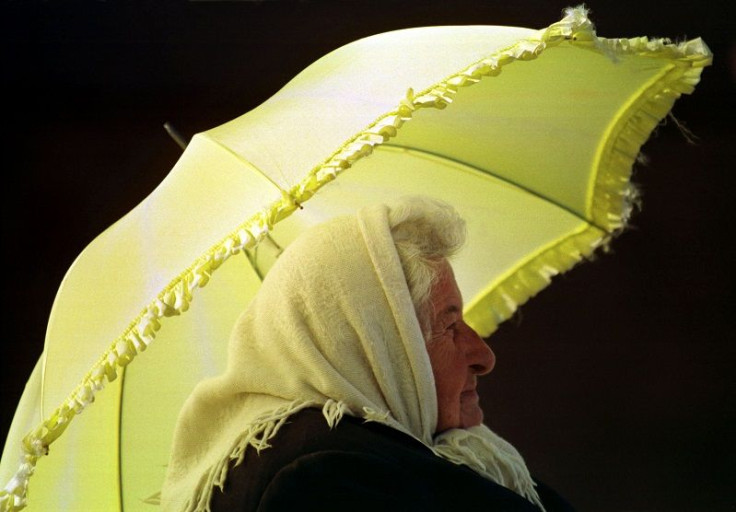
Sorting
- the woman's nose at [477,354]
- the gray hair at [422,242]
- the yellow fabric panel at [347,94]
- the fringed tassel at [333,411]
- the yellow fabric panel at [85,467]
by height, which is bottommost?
the yellow fabric panel at [85,467]

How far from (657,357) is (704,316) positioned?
0.16 meters

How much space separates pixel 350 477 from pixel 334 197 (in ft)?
2.95

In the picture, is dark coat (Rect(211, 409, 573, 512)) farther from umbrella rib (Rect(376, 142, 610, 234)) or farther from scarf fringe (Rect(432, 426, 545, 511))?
umbrella rib (Rect(376, 142, 610, 234))

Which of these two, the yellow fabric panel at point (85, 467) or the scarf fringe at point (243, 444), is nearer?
the scarf fringe at point (243, 444)

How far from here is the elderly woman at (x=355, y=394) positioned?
1290 millimetres

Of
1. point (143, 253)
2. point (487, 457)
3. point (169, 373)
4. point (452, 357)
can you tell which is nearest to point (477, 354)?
point (452, 357)

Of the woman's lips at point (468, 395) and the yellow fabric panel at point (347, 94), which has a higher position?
the yellow fabric panel at point (347, 94)

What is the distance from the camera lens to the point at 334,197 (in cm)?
207

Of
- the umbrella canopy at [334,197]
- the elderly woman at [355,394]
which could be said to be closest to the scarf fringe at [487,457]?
the elderly woman at [355,394]

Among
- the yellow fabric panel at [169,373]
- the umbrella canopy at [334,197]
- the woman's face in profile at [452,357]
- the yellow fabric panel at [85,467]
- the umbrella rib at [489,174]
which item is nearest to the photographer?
the umbrella canopy at [334,197]

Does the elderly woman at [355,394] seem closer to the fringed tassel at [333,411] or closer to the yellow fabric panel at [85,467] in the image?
the fringed tassel at [333,411]

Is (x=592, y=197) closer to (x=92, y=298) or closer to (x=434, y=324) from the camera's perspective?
(x=434, y=324)

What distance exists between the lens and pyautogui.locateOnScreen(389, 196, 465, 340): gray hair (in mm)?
1487

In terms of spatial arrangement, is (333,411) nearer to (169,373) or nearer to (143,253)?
(143,253)
